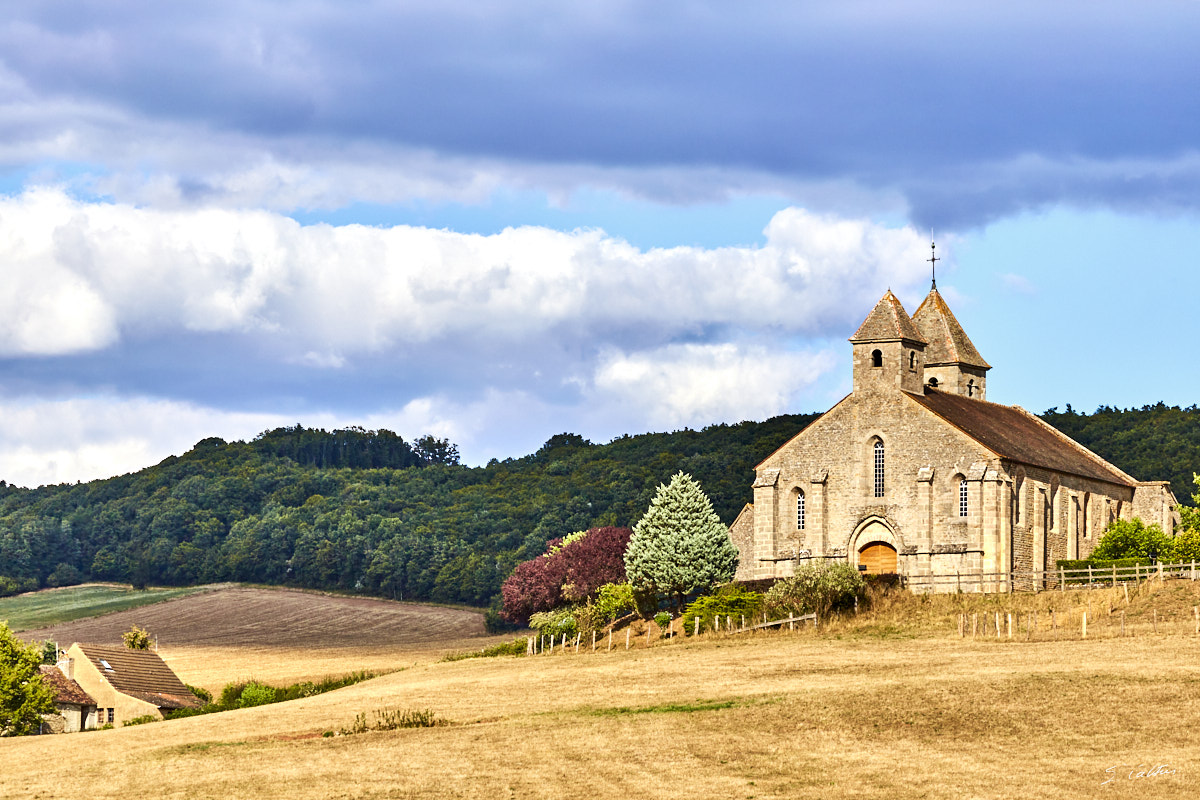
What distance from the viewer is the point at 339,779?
36.6 meters

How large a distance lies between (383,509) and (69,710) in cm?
9293

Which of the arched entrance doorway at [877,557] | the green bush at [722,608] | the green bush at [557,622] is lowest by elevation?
the green bush at [557,622]

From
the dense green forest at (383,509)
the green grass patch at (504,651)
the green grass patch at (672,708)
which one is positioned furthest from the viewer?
the dense green forest at (383,509)

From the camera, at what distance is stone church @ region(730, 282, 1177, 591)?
71.4 m

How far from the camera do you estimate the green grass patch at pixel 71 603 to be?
447 feet

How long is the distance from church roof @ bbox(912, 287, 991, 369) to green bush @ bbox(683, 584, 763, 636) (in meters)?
25.2

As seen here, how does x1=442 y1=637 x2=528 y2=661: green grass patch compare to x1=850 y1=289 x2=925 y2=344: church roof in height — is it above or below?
below

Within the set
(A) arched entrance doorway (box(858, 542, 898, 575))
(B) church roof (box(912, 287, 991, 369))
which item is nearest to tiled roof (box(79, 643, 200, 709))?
(A) arched entrance doorway (box(858, 542, 898, 575))

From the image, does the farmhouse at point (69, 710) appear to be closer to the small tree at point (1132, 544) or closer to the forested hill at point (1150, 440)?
the small tree at point (1132, 544)

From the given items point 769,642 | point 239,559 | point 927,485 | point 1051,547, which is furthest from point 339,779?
point 239,559

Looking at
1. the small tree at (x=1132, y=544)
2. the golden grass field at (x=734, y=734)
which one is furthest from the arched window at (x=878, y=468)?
the golden grass field at (x=734, y=734)

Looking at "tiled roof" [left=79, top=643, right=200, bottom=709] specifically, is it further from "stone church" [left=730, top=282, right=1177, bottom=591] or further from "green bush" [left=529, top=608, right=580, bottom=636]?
"stone church" [left=730, top=282, right=1177, bottom=591]

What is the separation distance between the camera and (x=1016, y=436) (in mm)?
79938

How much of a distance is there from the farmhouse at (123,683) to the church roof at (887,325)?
115 feet
